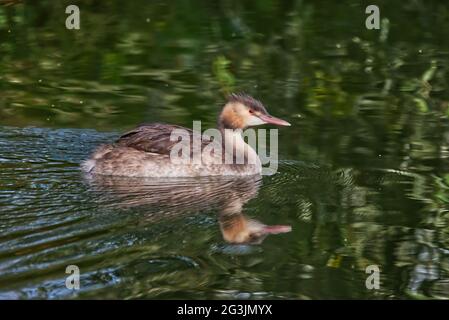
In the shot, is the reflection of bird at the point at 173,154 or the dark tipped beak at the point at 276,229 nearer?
the dark tipped beak at the point at 276,229

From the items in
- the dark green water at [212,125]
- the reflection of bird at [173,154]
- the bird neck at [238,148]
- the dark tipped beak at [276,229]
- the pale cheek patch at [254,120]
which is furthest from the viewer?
the pale cheek patch at [254,120]

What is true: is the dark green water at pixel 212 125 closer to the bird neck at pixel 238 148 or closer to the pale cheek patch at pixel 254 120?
the bird neck at pixel 238 148

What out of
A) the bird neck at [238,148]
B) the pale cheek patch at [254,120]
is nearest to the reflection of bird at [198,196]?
the bird neck at [238,148]

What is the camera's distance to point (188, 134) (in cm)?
1062

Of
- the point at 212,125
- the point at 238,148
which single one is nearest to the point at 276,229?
the point at 238,148

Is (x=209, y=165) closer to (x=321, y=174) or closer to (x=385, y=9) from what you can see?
(x=321, y=174)

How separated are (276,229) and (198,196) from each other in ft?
3.85

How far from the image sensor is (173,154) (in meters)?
10.5

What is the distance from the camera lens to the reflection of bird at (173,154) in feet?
34.3

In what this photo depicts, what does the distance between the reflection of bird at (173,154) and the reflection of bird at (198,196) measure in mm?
103

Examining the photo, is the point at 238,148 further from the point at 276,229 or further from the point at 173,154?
the point at 276,229

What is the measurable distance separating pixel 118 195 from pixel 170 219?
2.93ft
